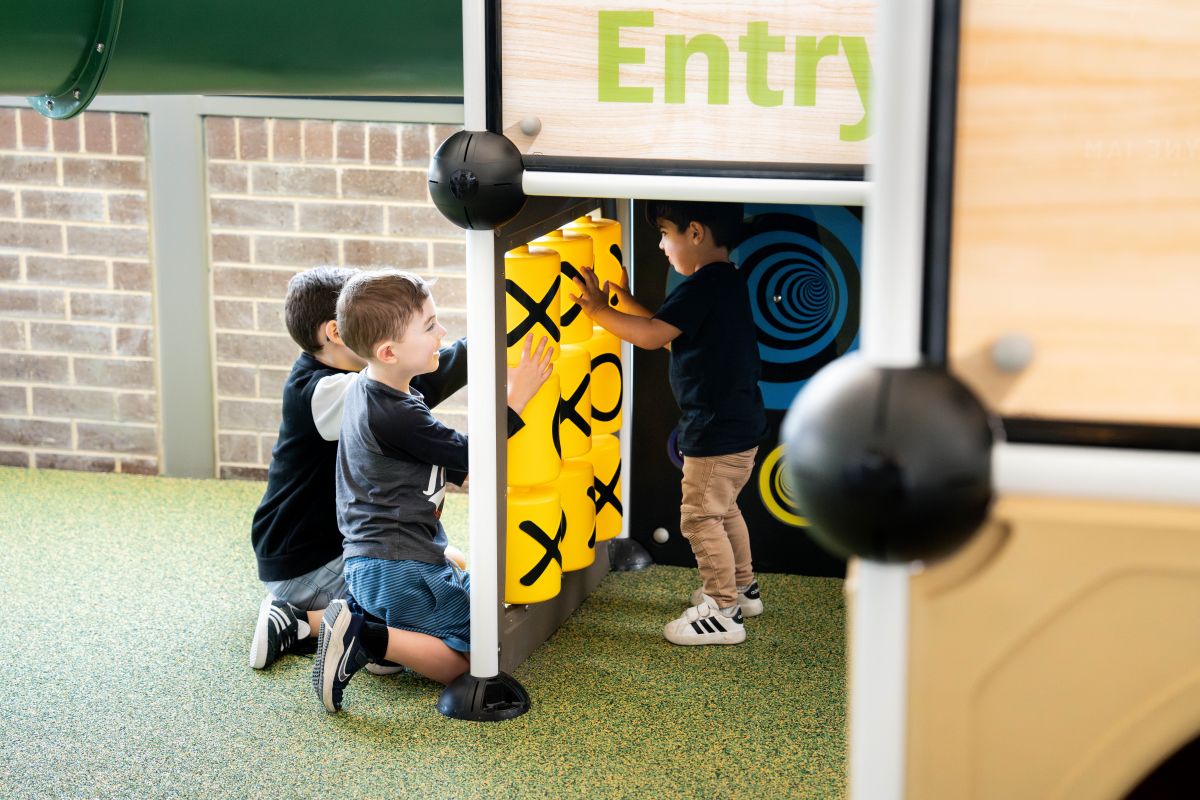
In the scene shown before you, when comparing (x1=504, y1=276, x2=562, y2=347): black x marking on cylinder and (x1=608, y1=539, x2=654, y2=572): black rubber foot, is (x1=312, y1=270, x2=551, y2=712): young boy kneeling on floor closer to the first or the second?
(x1=504, y1=276, x2=562, y2=347): black x marking on cylinder

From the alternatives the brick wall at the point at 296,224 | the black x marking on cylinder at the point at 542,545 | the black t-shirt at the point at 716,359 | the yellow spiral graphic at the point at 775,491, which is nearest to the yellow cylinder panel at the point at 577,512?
the black x marking on cylinder at the point at 542,545

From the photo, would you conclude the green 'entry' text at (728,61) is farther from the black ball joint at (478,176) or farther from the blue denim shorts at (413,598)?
the blue denim shorts at (413,598)

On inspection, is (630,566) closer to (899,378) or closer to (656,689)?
(656,689)

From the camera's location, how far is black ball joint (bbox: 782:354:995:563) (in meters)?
0.77

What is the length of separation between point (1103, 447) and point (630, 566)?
280cm

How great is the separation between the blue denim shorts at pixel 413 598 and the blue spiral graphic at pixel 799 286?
114cm

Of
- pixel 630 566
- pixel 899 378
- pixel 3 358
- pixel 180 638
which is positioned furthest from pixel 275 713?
pixel 3 358

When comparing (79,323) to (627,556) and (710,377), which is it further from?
(710,377)

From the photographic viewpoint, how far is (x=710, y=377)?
3121 mm

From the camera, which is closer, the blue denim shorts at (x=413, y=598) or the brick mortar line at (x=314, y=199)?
the blue denim shorts at (x=413, y=598)

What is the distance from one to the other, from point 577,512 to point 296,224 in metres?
1.75

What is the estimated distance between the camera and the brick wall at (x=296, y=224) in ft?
13.6

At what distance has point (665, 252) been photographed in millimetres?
3406

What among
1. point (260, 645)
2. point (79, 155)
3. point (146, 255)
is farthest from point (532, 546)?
point (79, 155)
